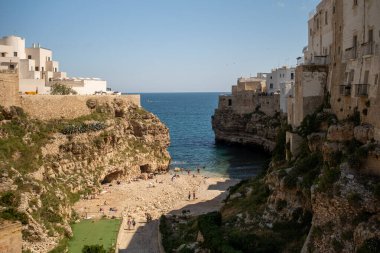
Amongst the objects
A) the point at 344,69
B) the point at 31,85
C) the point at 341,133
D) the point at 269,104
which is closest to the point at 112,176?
the point at 31,85

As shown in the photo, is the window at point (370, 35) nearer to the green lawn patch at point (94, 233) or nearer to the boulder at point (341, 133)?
the boulder at point (341, 133)

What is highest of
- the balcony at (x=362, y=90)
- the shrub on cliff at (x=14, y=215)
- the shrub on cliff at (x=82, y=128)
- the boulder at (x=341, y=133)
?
the balcony at (x=362, y=90)

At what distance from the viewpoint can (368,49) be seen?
69.8 ft

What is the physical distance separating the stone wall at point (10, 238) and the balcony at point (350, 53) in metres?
17.7

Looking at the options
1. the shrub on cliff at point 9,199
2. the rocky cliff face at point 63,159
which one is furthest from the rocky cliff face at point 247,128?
the shrub on cliff at point 9,199

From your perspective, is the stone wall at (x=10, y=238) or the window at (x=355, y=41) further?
the window at (x=355, y=41)

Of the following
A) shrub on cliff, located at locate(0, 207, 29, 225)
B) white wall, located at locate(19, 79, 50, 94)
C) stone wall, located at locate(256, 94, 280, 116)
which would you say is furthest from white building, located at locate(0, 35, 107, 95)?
shrub on cliff, located at locate(0, 207, 29, 225)

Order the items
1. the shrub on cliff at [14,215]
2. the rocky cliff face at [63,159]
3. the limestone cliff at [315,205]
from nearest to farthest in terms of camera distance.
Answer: the limestone cliff at [315,205], the shrub on cliff at [14,215], the rocky cliff face at [63,159]

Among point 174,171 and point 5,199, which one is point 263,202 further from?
point 174,171

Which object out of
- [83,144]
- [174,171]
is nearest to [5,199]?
[83,144]

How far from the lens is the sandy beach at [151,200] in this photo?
109 ft

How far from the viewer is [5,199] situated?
24906mm

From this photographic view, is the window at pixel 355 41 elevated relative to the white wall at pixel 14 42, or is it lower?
lower

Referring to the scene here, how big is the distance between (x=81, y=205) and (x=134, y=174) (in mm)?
11800
